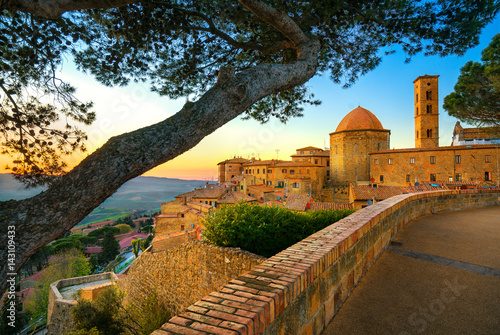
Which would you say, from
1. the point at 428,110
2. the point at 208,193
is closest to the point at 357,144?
the point at 428,110

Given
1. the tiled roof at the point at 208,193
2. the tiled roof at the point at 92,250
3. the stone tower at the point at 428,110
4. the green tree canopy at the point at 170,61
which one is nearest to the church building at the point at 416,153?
the stone tower at the point at 428,110

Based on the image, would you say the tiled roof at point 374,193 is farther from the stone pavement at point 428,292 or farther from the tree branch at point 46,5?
the tree branch at point 46,5

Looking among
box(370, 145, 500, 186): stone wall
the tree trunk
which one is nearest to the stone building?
box(370, 145, 500, 186): stone wall

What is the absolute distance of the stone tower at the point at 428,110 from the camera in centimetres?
3916

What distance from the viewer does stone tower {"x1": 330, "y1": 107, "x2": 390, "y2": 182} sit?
3903cm

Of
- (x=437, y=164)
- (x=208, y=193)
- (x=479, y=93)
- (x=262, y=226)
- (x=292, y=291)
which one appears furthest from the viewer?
(x=208, y=193)

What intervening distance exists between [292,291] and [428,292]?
7.43 feet

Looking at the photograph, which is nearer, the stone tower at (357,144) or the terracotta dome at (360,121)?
the stone tower at (357,144)

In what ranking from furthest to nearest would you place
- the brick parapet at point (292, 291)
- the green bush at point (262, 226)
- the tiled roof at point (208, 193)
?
the tiled roof at point (208, 193) < the green bush at point (262, 226) < the brick parapet at point (292, 291)

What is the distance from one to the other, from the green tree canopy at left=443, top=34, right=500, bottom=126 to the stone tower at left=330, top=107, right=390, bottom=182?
86.2 ft

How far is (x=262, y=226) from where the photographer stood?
559cm

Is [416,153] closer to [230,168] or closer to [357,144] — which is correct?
[357,144]

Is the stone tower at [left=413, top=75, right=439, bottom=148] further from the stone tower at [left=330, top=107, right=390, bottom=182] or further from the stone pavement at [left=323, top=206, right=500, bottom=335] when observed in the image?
the stone pavement at [left=323, top=206, right=500, bottom=335]

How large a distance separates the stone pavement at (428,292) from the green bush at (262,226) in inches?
70.2
